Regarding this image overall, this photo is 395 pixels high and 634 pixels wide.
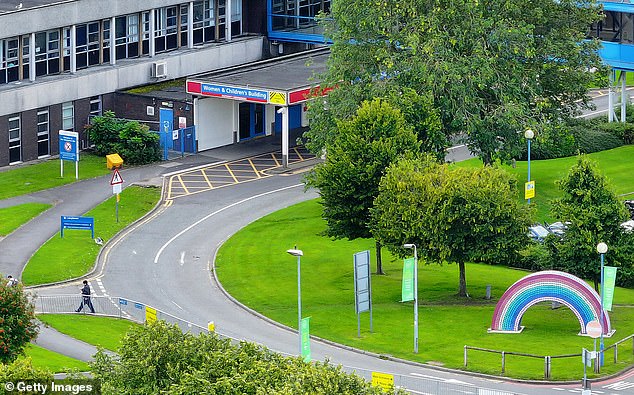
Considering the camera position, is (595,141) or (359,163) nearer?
(359,163)

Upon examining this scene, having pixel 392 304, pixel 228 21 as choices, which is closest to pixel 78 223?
pixel 392 304

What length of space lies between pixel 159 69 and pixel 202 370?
176 ft

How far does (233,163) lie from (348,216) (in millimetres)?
22511

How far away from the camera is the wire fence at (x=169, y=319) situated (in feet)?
191

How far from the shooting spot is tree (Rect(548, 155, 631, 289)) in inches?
2660

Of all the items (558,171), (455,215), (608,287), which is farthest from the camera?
(558,171)

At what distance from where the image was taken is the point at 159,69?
99688 millimetres

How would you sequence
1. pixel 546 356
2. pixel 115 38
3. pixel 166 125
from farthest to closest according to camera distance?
pixel 115 38 < pixel 166 125 < pixel 546 356

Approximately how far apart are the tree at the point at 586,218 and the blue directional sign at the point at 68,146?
2918 centimetres

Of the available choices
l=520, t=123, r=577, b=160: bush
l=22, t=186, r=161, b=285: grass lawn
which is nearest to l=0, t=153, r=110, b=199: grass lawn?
l=22, t=186, r=161, b=285: grass lawn

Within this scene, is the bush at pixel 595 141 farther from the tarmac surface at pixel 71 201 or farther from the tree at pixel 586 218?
the tree at pixel 586 218

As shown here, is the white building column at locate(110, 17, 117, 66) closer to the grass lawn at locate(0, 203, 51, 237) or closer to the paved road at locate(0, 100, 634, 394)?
the paved road at locate(0, 100, 634, 394)

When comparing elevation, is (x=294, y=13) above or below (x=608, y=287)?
above

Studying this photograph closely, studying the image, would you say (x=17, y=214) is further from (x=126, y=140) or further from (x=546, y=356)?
(x=546, y=356)
